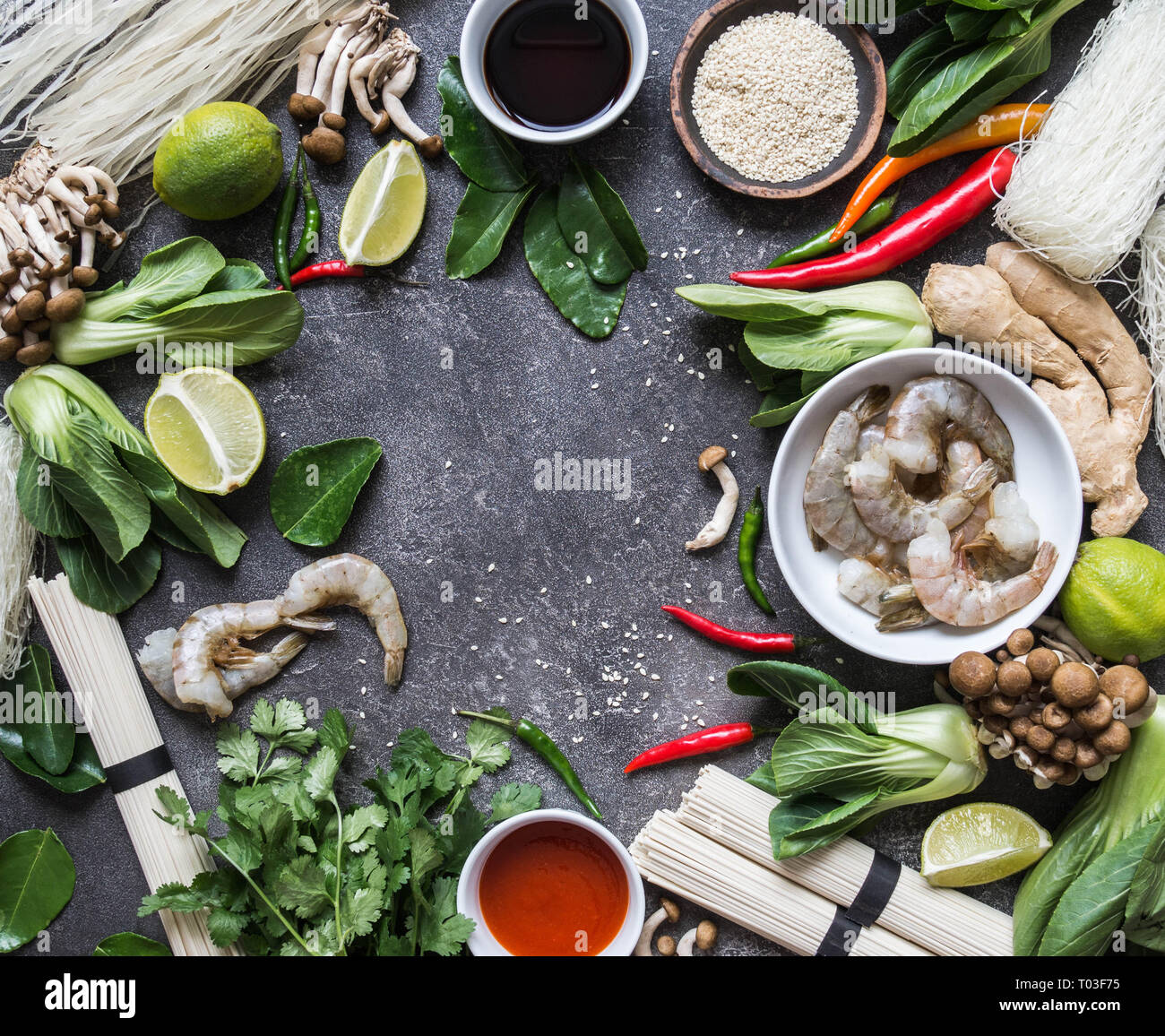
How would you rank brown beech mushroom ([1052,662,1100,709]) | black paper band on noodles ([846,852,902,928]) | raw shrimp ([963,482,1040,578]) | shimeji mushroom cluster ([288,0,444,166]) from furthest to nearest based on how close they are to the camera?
shimeji mushroom cluster ([288,0,444,166]) → black paper band on noodles ([846,852,902,928]) → raw shrimp ([963,482,1040,578]) → brown beech mushroom ([1052,662,1100,709])

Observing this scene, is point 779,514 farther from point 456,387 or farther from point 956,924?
point 956,924

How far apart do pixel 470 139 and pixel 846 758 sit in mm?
1678

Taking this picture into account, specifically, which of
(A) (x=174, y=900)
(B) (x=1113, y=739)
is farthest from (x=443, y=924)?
(B) (x=1113, y=739)

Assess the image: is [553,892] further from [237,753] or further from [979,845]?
[979,845]

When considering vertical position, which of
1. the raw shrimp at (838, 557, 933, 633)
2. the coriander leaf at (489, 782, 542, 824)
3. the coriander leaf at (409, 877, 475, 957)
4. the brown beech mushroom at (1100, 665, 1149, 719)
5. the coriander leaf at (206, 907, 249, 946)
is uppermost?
the raw shrimp at (838, 557, 933, 633)

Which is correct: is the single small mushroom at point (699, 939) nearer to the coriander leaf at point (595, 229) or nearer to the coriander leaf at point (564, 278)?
the coriander leaf at point (564, 278)

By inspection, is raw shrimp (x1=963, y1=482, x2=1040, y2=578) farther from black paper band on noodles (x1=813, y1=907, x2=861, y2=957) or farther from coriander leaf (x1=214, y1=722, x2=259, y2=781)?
coriander leaf (x1=214, y1=722, x2=259, y2=781)

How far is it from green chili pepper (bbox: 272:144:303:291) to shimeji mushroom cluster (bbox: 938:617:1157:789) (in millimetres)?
1803

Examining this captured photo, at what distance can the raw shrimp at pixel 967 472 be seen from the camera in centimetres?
195

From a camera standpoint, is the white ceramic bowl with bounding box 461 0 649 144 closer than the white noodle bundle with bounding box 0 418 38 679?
Yes

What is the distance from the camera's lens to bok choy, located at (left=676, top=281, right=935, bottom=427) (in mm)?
1994

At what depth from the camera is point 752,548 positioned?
2.15 m

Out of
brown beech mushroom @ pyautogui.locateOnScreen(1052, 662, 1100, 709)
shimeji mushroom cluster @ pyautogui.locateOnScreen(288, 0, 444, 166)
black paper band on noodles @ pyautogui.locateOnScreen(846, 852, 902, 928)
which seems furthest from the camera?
shimeji mushroom cluster @ pyautogui.locateOnScreen(288, 0, 444, 166)

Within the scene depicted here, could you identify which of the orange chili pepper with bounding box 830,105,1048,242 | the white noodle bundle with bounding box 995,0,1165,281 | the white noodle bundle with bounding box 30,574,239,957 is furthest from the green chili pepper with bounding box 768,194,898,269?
the white noodle bundle with bounding box 30,574,239,957
